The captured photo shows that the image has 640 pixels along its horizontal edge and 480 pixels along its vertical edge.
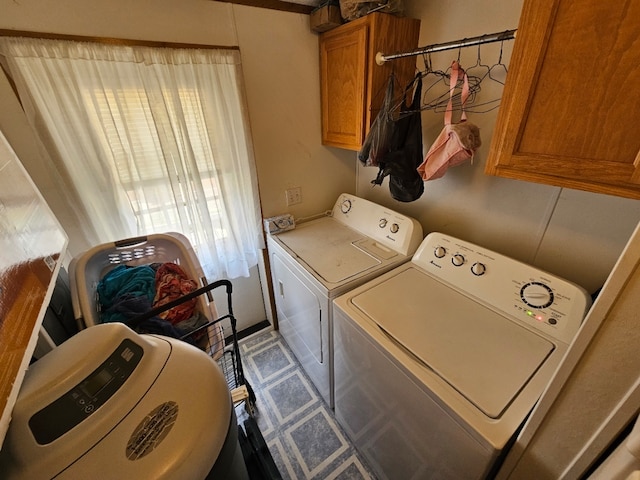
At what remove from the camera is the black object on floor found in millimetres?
1298

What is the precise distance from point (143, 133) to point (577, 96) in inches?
68.9

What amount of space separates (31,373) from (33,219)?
53 centimetres

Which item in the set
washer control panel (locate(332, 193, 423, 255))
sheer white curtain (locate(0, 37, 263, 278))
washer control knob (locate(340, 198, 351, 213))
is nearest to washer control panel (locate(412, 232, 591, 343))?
washer control panel (locate(332, 193, 423, 255))

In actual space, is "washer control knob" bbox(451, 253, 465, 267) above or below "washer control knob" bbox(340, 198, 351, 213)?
below

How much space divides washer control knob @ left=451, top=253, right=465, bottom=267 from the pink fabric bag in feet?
1.38

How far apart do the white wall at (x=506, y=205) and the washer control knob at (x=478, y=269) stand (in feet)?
0.94

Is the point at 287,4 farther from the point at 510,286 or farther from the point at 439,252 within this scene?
the point at 510,286

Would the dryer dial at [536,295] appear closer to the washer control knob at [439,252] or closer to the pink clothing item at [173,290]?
the washer control knob at [439,252]

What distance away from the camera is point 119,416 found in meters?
0.64

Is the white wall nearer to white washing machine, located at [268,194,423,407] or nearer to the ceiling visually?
white washing machine, located at [268,194,423,407]

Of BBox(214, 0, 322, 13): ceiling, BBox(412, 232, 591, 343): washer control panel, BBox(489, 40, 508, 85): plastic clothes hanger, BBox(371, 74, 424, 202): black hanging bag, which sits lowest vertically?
BBox(412, 232, 591, 343): washer control panel

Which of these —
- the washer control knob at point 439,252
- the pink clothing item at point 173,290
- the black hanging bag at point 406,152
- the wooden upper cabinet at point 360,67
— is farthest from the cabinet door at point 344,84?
the pink clothing item at point 173,290

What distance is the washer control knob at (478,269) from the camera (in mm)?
1238

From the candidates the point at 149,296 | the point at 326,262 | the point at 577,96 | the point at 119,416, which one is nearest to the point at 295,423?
the point at 326,262
